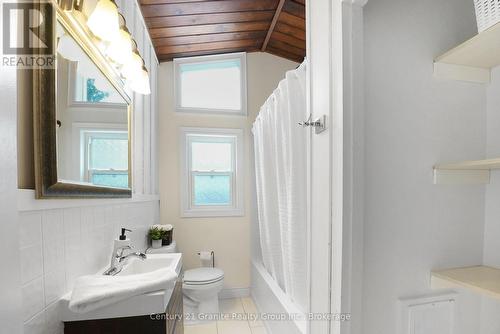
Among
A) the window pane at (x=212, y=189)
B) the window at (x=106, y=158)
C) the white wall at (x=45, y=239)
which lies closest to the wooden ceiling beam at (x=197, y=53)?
the white wall at (x=45, y=239)

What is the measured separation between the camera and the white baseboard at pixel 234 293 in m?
2.72

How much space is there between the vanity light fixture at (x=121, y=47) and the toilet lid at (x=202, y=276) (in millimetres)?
1784

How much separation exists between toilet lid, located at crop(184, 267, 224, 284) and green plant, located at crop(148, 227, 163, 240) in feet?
1.46

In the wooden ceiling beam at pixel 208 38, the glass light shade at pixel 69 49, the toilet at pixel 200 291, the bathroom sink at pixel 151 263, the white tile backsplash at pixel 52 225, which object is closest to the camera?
the white tile backsplash at pixel 52 225

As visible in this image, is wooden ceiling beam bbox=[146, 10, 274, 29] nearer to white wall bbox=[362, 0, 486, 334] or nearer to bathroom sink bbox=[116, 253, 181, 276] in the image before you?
white wall bbox=[362, 0, 486, 334]

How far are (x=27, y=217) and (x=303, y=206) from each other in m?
1.26

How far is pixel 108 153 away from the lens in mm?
→ 1364

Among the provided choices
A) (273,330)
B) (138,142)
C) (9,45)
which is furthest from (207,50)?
(273,330)

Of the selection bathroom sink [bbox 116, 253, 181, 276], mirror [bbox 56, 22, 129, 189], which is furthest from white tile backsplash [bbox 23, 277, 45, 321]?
bathroom sink [bbox 116, 253, 181, 276]

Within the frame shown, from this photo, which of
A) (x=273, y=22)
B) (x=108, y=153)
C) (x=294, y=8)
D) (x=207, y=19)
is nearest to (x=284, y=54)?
(x=273, y=22)

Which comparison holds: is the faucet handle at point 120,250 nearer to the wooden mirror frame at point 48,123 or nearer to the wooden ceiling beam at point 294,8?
the wooden mirror frame at point 48,123

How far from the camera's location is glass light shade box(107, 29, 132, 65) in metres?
1.32

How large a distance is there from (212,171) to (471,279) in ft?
7.69

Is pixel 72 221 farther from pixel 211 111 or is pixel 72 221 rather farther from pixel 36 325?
pixel 211 111
